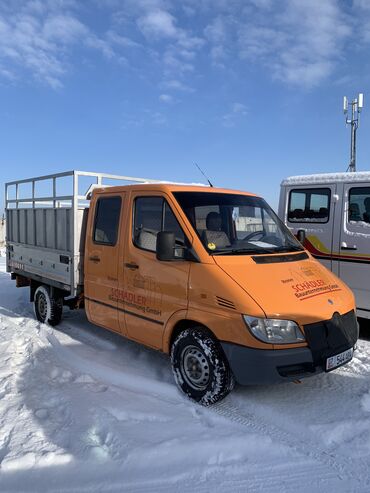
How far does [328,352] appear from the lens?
3.78m

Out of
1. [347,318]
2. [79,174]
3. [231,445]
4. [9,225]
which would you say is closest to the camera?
[231,445]

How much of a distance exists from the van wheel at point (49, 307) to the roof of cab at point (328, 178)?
4.29 meters

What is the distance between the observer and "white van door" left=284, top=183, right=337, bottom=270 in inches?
261

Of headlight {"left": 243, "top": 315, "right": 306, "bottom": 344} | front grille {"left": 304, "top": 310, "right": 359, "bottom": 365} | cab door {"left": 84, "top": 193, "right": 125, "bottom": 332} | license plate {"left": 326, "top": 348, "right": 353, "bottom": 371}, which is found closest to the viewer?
headlight {"left": 243, "top": 315, "right": 306, "bottom": 344}

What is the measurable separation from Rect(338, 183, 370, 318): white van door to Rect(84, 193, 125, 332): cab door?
11.4ft

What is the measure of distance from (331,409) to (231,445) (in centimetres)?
114

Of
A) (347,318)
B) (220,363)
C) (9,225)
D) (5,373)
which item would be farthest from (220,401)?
(9,225)

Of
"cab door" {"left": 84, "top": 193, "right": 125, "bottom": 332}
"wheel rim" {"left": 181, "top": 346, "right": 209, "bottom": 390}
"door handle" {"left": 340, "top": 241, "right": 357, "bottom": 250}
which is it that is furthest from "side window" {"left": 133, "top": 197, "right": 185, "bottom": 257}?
"door handle" {"left": 340, "top": 241, "right": 357, "bottom": 250}

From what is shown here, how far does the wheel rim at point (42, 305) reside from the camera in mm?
7008

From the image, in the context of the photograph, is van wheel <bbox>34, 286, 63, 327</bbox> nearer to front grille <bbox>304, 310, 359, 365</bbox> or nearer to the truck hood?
the truck hood

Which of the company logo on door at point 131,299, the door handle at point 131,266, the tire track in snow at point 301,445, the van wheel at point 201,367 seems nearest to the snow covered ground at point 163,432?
the tire track in snow at point 301,445

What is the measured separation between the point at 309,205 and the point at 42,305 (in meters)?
4.74

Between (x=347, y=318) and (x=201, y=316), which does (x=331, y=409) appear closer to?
(x=347, y=318)

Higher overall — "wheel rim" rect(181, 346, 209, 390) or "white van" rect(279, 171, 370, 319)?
"white van" rect(279, 171, 370, 319)
